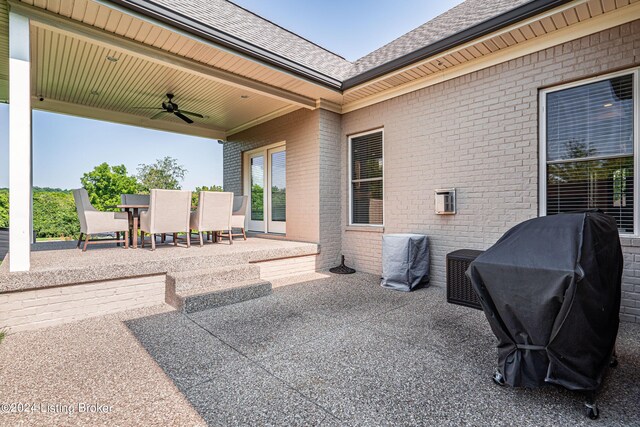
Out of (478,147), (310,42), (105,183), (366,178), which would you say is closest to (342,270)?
(366,178)

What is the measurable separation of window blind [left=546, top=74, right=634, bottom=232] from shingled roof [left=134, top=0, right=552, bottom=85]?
3.71ft

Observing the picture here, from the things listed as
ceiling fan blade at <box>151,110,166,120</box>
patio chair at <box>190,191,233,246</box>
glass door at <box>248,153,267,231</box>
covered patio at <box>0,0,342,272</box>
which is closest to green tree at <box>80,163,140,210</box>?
covered patio at <box>0,0,342,272</box>

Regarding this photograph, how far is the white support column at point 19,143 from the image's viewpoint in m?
2.99

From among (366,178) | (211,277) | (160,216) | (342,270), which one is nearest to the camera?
(211,277)

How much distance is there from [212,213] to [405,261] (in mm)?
3228

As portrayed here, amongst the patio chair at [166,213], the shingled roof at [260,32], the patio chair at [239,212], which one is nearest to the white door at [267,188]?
the patio chair at [239,212]

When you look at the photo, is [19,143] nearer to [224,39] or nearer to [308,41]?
[224,39]

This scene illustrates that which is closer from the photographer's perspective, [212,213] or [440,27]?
[440,27]

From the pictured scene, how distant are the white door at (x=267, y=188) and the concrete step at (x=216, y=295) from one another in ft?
8.71

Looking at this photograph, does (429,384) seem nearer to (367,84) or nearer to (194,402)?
(194,402)

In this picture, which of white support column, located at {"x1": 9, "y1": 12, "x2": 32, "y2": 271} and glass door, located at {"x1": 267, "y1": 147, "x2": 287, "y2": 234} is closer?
white support column, located at {"x1": 9, "y1": 12, "x2": 32, "y2": 271}

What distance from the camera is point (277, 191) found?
7070mm

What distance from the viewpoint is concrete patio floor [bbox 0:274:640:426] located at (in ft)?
5.77

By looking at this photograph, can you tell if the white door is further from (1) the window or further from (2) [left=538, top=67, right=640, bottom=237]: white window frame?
(2) [left=538, top=67, right=640, bottom=237]: white window frame
